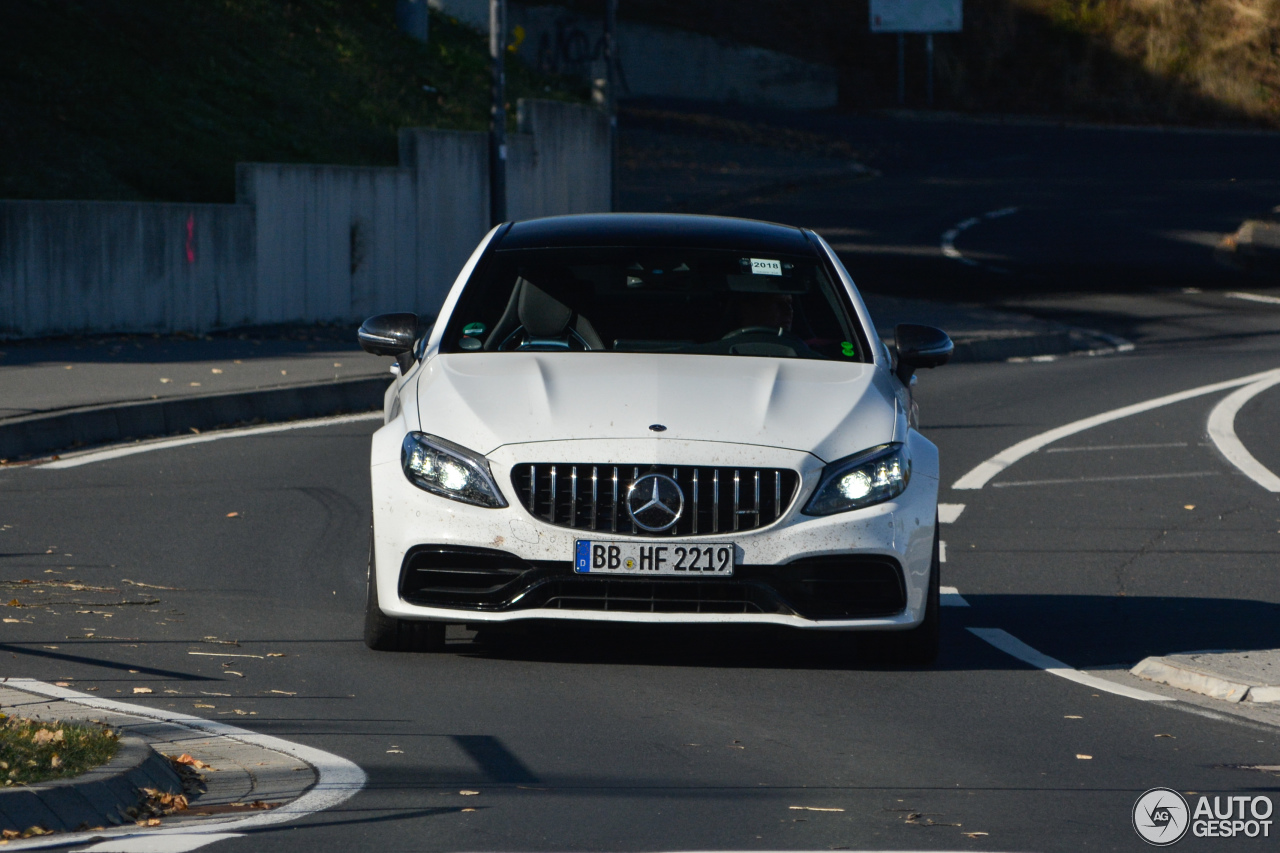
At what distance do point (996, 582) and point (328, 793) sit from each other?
470cm

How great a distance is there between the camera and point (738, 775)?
5637 mm

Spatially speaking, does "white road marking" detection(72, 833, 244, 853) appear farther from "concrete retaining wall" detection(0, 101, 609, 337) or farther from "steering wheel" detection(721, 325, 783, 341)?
"concrete retaining wall" detection(0, 101, 609, 337)

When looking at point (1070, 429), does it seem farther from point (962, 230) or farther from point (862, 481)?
point (962, 230)

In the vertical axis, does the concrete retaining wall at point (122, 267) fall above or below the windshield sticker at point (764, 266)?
below

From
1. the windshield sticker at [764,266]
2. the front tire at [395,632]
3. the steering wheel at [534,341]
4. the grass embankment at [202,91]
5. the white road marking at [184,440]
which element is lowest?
the white road marking at [184,440]

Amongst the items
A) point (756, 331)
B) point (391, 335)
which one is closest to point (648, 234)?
point (756, 331)

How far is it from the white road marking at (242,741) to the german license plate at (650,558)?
4.24 feet

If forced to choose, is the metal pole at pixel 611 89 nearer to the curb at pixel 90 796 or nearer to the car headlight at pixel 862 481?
the car headlight at pixel 862 481

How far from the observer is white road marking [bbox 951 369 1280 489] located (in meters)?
12.7

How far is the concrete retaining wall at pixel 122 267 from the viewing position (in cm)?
1820

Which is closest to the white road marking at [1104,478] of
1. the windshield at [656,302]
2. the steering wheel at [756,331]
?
the windshield at [656,302]

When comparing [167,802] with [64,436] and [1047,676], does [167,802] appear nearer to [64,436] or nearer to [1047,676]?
[1047,676]

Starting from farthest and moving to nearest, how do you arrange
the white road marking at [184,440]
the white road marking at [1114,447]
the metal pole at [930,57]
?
the metal pole at [930,57] < the white road marking at [1114,447] < the white road marking at [184,440]

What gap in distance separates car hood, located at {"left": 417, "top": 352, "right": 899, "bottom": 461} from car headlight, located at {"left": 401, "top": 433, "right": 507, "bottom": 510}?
0.04 metres
